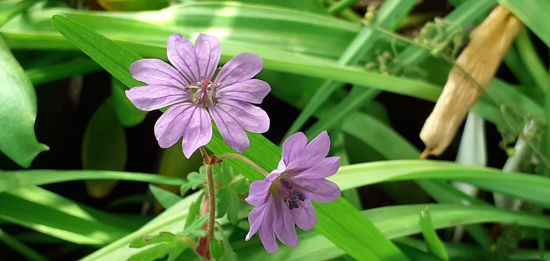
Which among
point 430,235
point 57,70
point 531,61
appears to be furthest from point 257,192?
point 531,61

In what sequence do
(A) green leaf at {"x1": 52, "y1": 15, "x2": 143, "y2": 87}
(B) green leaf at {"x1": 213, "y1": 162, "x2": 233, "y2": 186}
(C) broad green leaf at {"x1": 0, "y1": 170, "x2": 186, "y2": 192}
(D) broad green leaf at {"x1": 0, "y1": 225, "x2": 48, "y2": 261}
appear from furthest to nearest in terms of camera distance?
(D) broad green leaf at {"x1": 0, "y1": 225, "x2": 48, "y2": 261} → (C) broad green leaf at {"x1": 0, "y1": 170, "x2": 186, "y2": 192} → (B) green leaf at {"x1": 213, "y1": 162, "x2": 233, "y2": 186} → (A) green leaf at {"x1": 52, "y1": 15, "x2": 143, "y2": 87}

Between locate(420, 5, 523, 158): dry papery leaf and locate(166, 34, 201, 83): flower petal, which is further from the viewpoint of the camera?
locate(420, 5, 523, 158): dry papery leaf

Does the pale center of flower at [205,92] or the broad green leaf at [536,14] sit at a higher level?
the broad green leaf at [536,14]

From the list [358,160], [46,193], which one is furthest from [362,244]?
[46,193]

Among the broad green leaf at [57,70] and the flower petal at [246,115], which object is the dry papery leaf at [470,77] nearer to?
the flower petal at [246,115]

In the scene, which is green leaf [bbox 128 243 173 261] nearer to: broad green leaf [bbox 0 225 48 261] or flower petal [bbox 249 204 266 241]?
flower petal [bbox 249 204 266 241]

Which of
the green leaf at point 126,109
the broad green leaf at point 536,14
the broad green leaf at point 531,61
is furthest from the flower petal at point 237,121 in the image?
the broad green leaf at point 531,61

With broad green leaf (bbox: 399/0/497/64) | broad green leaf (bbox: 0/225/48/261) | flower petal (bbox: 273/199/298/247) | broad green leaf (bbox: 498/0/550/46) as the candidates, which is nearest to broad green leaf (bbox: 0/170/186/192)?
broad green leaf (bbox: 0/225/48/261)
